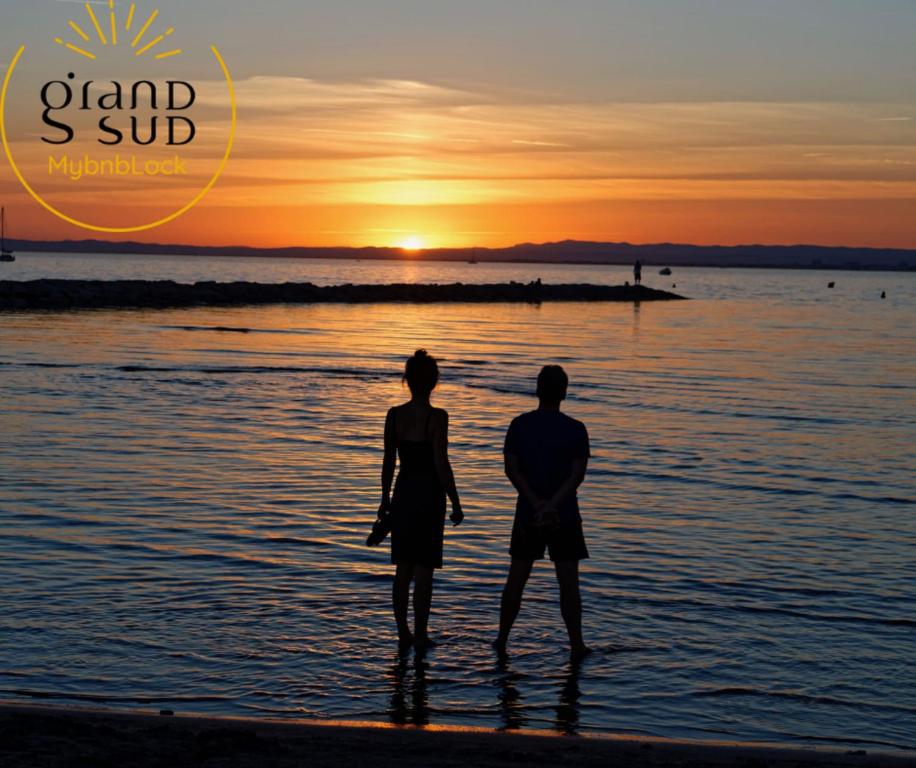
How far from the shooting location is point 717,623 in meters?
9.43

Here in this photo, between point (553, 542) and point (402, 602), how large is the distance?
1133mm

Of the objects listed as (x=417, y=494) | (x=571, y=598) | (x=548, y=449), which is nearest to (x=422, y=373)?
(x=417, y=494)

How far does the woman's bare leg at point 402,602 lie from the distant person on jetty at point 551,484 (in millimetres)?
772

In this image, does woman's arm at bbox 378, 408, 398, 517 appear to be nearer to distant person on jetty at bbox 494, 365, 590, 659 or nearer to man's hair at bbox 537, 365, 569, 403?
distant person on jetty at bbox 494, 365, 590, 659

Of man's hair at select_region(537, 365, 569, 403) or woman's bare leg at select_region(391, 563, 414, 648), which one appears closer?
man's hair at select_region(537, 365, 569, 403)

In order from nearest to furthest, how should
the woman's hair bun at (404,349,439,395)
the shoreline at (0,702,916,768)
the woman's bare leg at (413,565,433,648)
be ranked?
the shoreline at (0,702,916,768) → the woman's hair bun at (404,349,439,395) → the woman's bare leg at (413,565,433,648)

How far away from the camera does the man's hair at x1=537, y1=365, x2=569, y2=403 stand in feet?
26.9

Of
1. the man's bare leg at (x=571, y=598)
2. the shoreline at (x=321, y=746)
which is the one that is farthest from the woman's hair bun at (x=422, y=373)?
the shoreline at (x=321, y=746)

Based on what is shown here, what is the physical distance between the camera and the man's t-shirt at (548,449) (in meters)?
8.29

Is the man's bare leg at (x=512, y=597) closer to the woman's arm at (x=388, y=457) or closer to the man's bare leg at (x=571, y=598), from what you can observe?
the man's bare leg at (x=571, y=598)

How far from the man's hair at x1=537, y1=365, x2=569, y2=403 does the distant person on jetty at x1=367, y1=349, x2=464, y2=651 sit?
70cm

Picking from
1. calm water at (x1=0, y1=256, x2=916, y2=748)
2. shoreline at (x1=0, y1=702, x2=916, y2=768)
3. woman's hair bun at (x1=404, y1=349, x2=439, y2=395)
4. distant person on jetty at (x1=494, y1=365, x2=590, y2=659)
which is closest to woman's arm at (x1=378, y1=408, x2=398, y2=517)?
woman's hair bun at (x1=404, y1=349, x2=439, y2=395)

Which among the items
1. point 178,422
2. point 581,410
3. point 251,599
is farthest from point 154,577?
point 581,410

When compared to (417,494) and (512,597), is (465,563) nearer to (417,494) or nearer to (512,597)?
(512,597)
